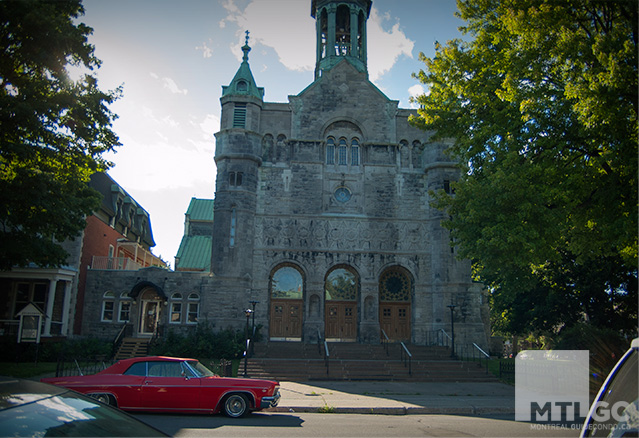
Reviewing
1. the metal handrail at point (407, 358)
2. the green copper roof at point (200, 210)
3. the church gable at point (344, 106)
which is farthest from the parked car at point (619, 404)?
the green copper roof at point (200, 210)

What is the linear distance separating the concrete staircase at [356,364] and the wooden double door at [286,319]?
1.64 meters

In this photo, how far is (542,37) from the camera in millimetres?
14297

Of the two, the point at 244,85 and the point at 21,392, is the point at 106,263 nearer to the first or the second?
the point at 244,85

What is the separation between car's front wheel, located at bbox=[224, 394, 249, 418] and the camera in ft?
37.1

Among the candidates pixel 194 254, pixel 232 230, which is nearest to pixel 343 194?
pixel 232 230

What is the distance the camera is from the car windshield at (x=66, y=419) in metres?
3.05

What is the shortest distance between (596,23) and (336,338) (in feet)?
66.4

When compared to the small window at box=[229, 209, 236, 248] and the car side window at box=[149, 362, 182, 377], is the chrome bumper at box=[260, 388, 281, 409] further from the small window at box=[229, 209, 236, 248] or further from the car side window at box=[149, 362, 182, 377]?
the small window at box=[229, 209, 236, 248]

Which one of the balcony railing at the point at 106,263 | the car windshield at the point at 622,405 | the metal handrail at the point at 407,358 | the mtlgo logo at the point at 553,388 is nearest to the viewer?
the car windshield at the point at 622,405

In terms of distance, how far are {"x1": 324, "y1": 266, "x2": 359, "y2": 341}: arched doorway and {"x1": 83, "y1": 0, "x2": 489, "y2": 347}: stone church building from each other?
6cm

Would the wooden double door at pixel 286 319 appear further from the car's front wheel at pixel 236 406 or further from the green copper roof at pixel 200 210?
the green copper roof at pixel 200 210

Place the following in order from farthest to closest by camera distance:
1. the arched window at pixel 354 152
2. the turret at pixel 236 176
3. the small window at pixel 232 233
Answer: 1. the arched window at pixel 354 152
2. the small window at pixel 232 233
3. the turret at pixel 236 176

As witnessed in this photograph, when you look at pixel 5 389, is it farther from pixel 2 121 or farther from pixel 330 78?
pixel 330 78

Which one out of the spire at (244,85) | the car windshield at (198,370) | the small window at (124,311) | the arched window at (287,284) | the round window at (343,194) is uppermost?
the spire at (244,85)
